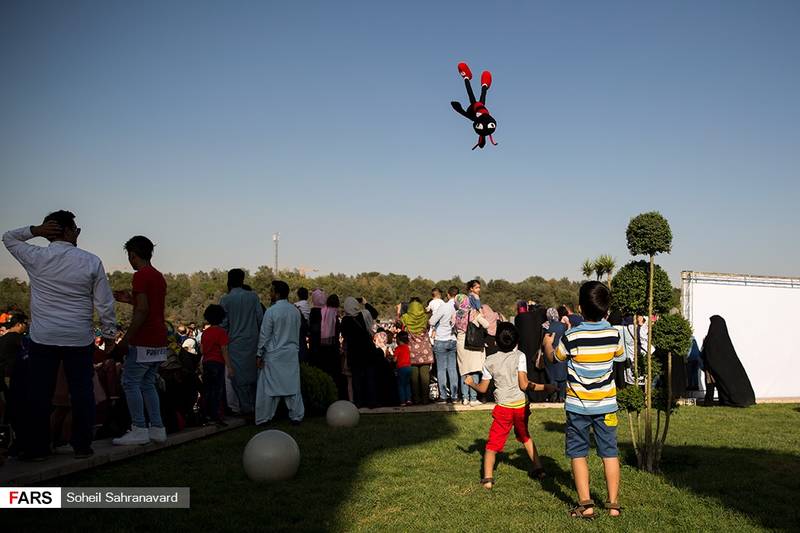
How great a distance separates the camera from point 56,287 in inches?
266

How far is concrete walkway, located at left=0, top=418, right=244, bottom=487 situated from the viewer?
6314mm

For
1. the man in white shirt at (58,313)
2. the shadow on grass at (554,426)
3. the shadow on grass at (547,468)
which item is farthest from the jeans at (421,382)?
the man in white shirt at (58,313)

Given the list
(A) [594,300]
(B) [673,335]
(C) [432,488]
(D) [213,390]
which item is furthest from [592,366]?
(D) [213,390]

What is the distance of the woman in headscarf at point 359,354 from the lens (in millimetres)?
13156

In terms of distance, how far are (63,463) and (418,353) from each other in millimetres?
8078

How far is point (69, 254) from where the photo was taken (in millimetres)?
6836

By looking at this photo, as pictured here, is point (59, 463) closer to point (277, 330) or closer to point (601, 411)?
point (277, 330)

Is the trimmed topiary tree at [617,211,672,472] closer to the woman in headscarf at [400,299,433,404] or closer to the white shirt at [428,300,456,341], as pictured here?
the white shirt at [428,300,456,341]

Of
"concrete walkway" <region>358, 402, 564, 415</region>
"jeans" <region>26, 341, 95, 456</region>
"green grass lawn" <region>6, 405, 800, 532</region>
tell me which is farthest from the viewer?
"concrete walkway" <region>358, 402, 564, 415</region>

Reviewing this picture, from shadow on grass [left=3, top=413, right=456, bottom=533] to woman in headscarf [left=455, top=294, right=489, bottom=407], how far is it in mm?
3716

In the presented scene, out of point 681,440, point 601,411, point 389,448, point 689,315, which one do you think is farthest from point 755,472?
point 689,315

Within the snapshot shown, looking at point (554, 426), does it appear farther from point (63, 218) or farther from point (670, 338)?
point (63, 218)

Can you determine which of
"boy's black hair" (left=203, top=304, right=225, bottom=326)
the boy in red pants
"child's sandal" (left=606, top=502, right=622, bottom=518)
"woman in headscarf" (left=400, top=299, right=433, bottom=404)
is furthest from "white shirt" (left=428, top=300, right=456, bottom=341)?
"child's sandal" (left=606, top=502, right=622, bottom=518)

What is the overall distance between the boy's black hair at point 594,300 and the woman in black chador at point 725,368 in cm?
1060
